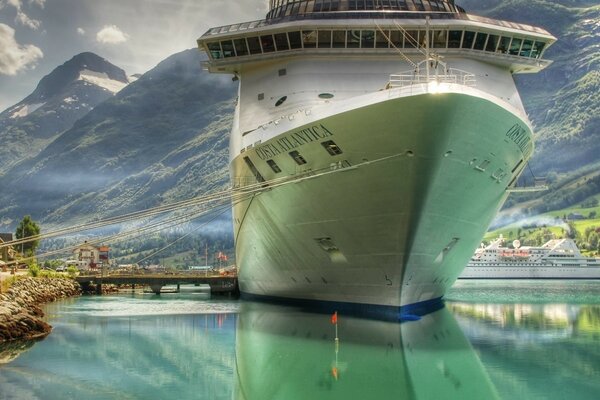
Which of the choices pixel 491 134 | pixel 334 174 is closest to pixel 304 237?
pixel 334 174

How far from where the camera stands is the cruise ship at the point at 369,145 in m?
20.8

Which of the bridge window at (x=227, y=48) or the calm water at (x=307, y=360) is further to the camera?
the bridge window at (x=227, y=48)

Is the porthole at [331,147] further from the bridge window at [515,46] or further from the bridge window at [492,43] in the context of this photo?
the bridge window at [515,46]

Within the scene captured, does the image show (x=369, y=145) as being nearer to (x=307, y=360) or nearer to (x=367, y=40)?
(x=307, y=360)

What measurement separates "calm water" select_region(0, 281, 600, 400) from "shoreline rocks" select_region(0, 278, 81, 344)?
793 mm

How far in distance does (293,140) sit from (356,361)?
7.51 metres

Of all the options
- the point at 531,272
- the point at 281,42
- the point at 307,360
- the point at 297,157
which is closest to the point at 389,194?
the point at 297,157

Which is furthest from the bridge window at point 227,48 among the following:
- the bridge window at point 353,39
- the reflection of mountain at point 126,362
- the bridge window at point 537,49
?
the bridge window at point 537,49

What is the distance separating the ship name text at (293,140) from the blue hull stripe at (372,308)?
20.5ft

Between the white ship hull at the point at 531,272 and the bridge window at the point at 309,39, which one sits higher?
the bridge window at the point at 309,39

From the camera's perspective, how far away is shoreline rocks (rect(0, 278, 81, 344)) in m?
22.8

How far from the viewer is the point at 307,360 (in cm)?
1911

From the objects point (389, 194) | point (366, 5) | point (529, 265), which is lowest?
point (389, 194)

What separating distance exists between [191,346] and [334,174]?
Result: 7.03m
